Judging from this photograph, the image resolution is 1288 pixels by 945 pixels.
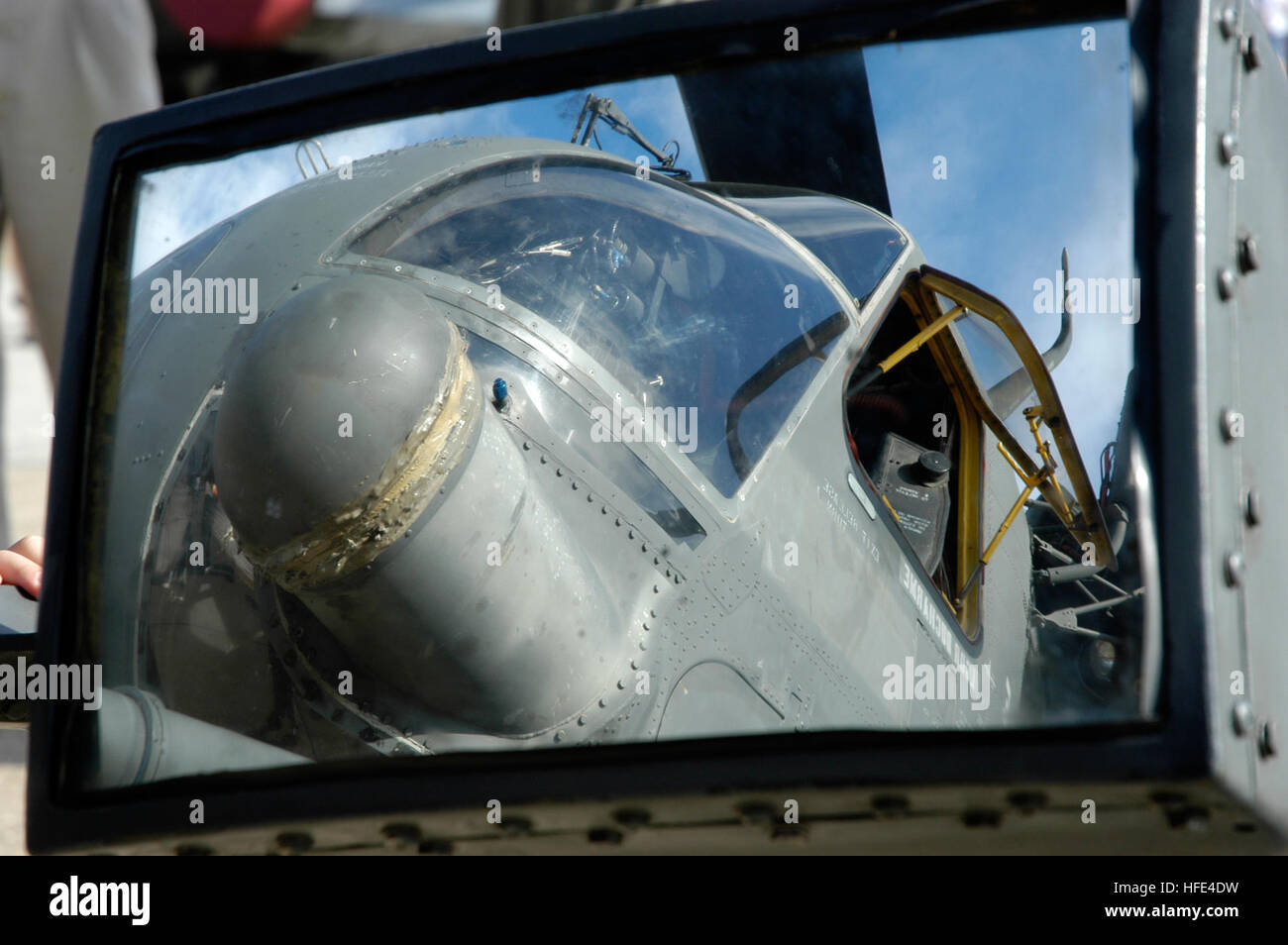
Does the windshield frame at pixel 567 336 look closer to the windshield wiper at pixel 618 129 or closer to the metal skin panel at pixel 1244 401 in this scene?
the windshield wiper at pixel 618 129

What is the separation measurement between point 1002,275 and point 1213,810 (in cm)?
63

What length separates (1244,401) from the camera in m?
1.10

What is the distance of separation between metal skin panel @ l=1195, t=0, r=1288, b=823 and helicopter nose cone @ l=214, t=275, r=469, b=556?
739 millimetres

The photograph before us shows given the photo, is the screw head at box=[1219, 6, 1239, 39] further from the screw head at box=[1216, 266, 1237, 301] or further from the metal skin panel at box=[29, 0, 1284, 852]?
the screw head at box=[1216, 266, 1237, 301]

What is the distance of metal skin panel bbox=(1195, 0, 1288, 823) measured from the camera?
99 centimetres

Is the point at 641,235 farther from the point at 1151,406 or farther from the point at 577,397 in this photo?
the point at 1151,406

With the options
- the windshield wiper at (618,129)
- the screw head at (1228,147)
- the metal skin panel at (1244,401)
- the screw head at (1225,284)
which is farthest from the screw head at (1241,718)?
the windshield wiper at (618,129)

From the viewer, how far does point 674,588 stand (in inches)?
60.7

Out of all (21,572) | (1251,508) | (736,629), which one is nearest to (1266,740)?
(1251,508)

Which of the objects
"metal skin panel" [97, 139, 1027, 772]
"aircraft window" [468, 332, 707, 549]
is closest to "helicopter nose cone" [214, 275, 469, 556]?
"metal skin panel" [97, 139, 1027, 772]

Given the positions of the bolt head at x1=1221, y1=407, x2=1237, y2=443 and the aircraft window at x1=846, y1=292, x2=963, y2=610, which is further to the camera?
the aircraft window at x1=846, y1=292, x2=963, y2=610

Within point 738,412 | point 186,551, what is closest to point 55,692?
point 186,551

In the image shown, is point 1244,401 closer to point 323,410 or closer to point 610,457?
point 610,457

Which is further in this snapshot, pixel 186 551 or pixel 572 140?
pixel 572 140
